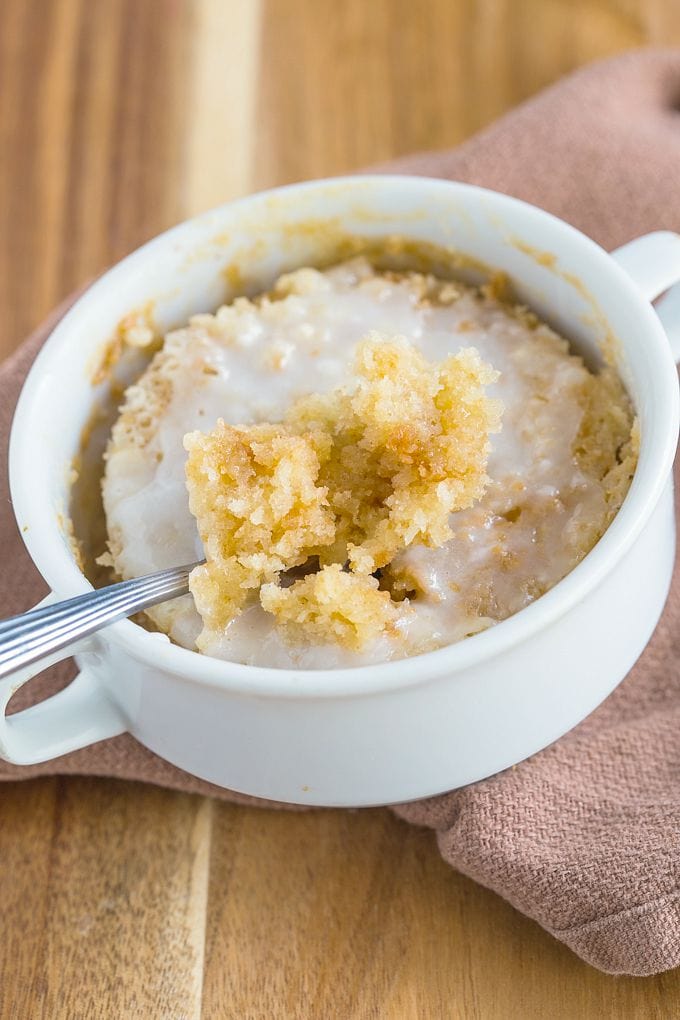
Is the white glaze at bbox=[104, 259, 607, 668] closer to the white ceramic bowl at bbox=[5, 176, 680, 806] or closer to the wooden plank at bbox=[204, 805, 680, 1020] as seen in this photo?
the white ceramic bowl at bbox=[5, 176, 680, 806]

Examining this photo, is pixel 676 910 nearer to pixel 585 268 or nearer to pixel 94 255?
pixel 585 268

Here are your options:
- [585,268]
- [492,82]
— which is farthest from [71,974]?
[492,82]

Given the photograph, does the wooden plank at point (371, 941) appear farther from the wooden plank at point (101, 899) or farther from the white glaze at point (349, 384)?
the white glaze at point (349, 384)

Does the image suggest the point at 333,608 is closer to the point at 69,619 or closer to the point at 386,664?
the point at 386,664

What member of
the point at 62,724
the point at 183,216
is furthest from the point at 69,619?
the point at 183,216

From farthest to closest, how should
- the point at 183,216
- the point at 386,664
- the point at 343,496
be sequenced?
the point at 183,216
the point at 343,496
the point at 386,664
